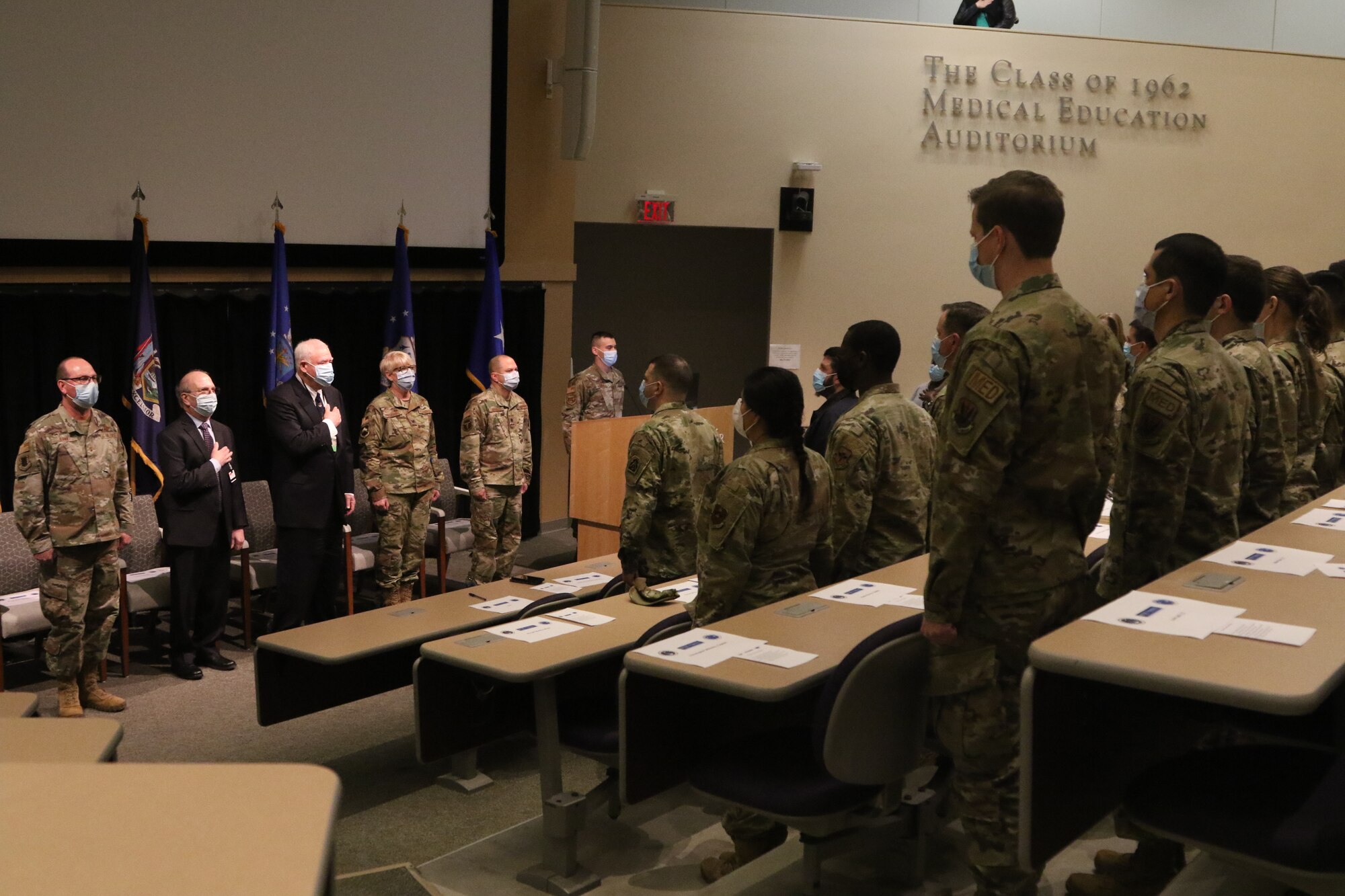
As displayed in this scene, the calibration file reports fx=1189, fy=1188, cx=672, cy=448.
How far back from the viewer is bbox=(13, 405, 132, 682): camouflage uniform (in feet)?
16.4

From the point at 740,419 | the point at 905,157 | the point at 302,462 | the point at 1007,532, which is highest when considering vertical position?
the point at 905,157

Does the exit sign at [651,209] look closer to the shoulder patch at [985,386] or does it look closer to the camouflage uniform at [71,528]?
the camouflage uniform at [71,528]

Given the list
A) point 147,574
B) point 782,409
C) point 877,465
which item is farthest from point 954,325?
point 147,574

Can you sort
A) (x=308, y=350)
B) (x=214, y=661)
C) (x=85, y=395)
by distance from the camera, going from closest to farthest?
(x=85, y=395)
(x=214, y=661)
(x=308, y=350)

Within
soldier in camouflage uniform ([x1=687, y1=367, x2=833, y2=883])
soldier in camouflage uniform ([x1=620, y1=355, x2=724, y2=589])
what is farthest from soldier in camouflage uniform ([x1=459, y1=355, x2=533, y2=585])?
soldier in camouflage uniform ([x1=687, y1=367, x2=833, y2=883])

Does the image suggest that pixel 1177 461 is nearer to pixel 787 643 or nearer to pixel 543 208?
pixel 787 643

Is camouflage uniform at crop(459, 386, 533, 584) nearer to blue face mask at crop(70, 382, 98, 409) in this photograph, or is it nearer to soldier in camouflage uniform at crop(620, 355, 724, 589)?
blue face mask at crop(70, 382, 98, 409)

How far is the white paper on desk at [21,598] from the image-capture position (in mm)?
5266

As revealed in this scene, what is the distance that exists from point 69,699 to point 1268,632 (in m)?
4.65

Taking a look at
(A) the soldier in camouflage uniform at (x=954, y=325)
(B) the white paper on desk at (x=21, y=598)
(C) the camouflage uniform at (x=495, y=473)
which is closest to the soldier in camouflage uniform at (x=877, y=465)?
(A) the soldier in camouflage uniform at (x=954, y=325)

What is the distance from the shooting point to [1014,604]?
2479 millimetres

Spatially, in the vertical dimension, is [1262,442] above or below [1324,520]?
above

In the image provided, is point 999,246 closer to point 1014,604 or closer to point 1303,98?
point 1014,604

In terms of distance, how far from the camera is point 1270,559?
2791 millimetres
